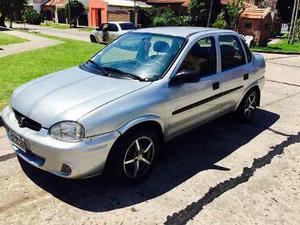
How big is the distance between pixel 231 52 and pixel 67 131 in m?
3.23

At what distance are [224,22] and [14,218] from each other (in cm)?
2606

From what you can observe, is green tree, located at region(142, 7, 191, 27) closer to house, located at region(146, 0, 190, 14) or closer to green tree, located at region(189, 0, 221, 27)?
green tree, located at region(189, 0, 221, 27)

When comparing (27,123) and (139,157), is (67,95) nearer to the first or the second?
(27,123)

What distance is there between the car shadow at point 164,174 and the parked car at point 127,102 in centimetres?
22

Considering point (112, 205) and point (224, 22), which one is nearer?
point (112, 205)

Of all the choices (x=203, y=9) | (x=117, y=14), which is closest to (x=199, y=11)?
(x=203, y=9)

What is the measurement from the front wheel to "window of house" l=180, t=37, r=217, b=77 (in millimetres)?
1403

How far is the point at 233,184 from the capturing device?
4.39 m

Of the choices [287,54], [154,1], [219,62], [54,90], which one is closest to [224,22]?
[287,54]

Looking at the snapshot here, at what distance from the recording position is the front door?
4523 millimetres

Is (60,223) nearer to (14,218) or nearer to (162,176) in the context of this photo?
(14,218)

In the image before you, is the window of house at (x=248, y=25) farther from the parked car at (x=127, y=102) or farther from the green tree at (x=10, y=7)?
the green tree at (x=10, y=7)

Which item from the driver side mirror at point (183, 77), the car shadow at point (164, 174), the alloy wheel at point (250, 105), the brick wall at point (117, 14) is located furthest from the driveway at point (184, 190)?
the brick wall at point (117, 14)

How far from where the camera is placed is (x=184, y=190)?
420 cm
